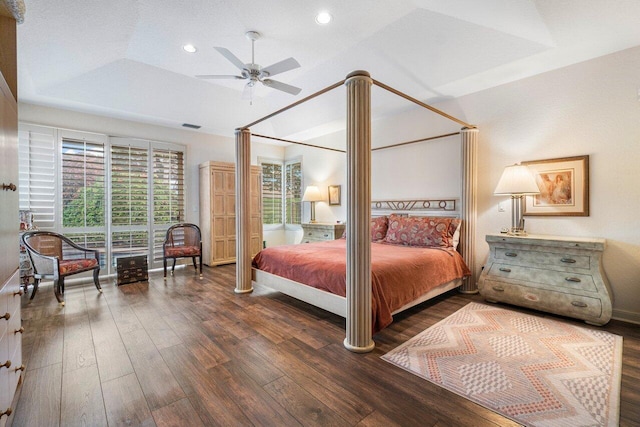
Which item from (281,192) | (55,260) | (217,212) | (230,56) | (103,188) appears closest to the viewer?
(230,56)

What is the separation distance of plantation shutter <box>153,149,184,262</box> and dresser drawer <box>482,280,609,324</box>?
5.56 metres

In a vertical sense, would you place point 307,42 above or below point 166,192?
above

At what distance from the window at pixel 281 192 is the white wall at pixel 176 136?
1.14 ft

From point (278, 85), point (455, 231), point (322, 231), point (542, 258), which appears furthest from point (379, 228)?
point (278, 85)

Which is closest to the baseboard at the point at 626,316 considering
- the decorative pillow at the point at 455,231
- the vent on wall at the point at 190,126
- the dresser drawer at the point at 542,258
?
the dresser drawer at the point at 542,258

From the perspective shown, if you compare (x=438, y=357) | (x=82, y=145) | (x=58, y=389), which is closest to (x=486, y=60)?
(x=438, y=357)

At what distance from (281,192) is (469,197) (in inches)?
186

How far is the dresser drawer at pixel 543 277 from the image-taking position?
2.88 meters

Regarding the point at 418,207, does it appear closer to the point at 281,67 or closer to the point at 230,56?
the point at 281,67

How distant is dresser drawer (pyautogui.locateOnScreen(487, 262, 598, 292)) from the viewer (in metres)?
2.88

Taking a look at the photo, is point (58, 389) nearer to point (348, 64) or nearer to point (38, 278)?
point (38, 278)

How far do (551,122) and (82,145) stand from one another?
700 cm

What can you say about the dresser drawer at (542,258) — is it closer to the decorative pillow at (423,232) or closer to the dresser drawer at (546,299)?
the dresser drawer at (546,299)

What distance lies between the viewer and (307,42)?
140 inches
